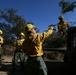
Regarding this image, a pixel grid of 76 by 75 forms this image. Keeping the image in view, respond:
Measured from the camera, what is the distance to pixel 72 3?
14.9 metres

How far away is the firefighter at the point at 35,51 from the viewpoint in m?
6.29

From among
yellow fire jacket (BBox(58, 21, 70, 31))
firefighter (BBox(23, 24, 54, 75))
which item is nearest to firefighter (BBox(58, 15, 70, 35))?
yellow fire jacket (BBox(58, 21, 70, 31))

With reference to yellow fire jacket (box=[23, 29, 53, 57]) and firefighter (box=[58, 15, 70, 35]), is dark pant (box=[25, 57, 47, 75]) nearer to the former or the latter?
yellow fire jacket (box=[23, 29, 53, 57])

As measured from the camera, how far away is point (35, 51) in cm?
643

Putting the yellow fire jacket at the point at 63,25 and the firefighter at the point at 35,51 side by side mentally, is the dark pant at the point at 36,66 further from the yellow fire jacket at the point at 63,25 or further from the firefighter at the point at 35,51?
the yellow fire jacket at the point at 63,25

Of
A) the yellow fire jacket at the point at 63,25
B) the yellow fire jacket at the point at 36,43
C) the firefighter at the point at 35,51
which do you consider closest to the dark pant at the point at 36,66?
the firefighter at the point at 35,51

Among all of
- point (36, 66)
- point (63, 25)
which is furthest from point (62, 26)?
point (36, 66)

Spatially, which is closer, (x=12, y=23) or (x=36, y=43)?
(x=36, y=43)

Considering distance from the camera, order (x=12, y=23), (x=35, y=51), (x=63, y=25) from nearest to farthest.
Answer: (x=35, y=51), (x=63, y=25), (x=12, y=23)

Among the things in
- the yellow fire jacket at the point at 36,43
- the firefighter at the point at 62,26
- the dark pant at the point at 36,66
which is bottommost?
the dark pant at the point at 36,66

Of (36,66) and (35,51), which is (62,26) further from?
(36,66)

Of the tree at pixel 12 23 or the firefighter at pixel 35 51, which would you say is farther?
the tree at pixel 12 23

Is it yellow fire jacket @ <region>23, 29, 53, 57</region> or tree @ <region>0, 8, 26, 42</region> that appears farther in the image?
tree @ <region>0, 8, 26, 42</region>

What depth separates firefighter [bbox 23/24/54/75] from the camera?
6.29 meters
